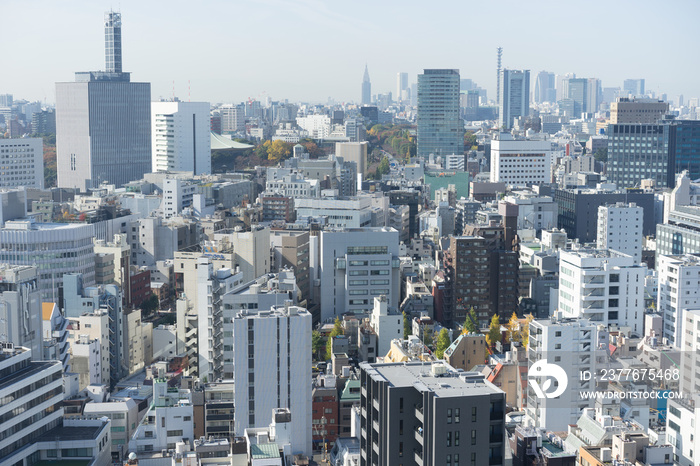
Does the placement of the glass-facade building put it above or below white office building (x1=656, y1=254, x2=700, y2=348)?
above

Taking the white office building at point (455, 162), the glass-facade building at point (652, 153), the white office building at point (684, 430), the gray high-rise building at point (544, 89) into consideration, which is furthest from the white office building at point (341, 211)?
the gray high-rise building at point (544, 89)

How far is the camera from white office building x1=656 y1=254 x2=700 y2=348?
1723 cm

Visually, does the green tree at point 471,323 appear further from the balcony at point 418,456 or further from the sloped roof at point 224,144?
the sloped roof at point 224,144

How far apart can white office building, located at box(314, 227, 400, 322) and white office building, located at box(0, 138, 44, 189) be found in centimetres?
2057

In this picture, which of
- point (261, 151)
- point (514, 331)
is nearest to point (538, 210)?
point (514, 331)

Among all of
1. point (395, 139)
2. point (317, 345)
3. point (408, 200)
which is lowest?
point (317, 345)

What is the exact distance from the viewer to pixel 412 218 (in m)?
30.5

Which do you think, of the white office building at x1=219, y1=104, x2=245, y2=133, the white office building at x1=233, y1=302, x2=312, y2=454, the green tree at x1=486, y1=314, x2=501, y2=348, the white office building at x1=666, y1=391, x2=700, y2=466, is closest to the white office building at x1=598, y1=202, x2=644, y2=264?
the green tree at x1=486, y1=314, x2=501, y2=348

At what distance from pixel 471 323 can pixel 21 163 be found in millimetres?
24543

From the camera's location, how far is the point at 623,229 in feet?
77.7

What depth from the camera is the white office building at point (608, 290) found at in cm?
1580

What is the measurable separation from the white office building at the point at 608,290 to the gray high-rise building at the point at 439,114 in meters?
33.1

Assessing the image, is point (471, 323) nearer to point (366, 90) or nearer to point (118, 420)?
point (118, 420)

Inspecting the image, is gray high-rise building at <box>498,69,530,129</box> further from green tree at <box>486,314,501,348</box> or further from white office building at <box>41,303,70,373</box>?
white office building at <box>41,303,70,373</box>
